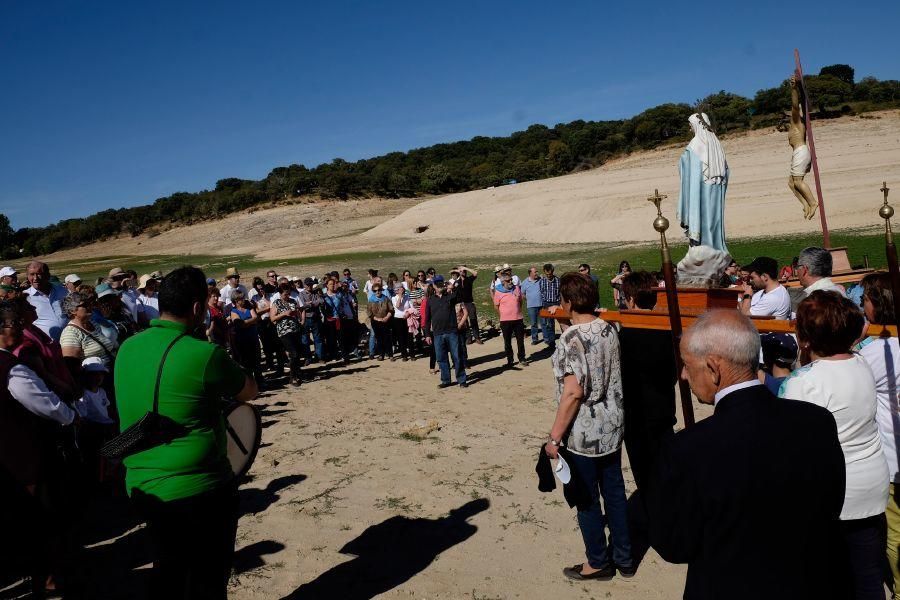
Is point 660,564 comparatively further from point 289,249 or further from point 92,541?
point 289,249

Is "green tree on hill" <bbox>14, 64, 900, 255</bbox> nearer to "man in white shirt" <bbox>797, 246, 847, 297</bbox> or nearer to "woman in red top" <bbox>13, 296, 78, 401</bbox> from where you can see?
"man in white shirt" <bbox>797, 246, 847, 297</bbox>

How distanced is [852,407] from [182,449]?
11.2 feet

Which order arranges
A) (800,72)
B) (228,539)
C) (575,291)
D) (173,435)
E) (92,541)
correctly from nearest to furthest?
(173,435) < (228,539) < (575,291) < (92,541) < (800,72)

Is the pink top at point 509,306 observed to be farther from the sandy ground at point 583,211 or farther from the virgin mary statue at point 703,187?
the sandy ground at point 583,211

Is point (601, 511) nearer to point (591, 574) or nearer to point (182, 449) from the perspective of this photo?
point (591, 574)

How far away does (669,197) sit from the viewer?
148 feet

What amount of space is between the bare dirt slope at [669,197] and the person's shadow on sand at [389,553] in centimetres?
3286

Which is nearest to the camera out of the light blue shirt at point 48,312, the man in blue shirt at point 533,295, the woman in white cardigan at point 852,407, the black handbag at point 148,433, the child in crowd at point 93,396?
the woman in white cardigan at point 852,407

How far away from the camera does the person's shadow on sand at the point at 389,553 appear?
4895mm

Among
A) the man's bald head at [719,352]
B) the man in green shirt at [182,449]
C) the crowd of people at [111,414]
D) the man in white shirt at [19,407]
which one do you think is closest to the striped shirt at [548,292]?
the crowd of people at [111,414]

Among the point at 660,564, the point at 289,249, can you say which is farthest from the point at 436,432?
the point at 289,249

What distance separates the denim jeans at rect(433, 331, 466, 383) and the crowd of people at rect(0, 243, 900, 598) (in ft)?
16.8

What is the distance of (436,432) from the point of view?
8.72 meters

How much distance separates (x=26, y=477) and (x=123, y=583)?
3.94 feet
